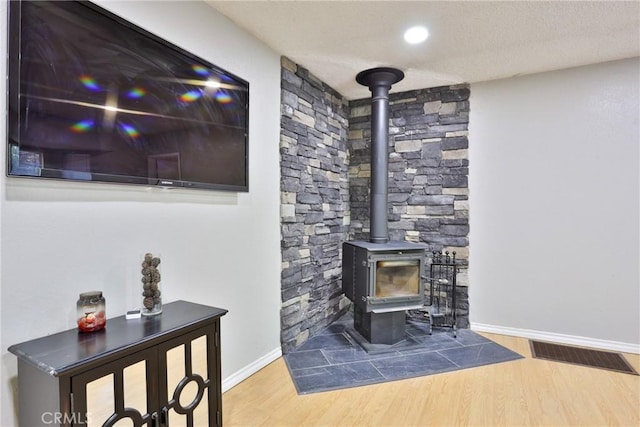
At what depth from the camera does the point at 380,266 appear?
2.81m

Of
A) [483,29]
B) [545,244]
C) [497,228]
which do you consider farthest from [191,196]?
[545,244]

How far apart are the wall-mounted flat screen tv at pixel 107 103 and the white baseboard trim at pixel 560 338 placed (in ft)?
9.25

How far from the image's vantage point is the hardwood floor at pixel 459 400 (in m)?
1.93

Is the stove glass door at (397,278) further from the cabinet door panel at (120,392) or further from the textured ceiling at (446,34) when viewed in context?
the cabinet door panel at (120,392)

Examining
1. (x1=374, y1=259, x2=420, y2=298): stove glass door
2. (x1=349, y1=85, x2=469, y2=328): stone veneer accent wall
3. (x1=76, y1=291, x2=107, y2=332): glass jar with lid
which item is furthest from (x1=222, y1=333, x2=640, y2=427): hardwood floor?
(x1=349, y1=85, x2=469, y2=328): stone veneer accent wall

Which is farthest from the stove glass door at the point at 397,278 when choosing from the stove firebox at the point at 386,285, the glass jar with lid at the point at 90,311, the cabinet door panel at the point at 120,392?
the glass jar with lid at the point at 90,311

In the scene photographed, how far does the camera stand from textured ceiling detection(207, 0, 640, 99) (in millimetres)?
2070

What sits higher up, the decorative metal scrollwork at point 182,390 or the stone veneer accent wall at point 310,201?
the stone veneer accent wall at point 310,201

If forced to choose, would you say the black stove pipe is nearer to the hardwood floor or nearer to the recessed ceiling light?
Result: the recessed ceiling light

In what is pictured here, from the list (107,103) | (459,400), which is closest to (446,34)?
(107,103)

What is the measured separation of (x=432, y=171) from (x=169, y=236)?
2.56 meters

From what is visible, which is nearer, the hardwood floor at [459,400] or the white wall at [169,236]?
the white wall at [169,236]

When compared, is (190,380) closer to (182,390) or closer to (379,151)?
(182,390)

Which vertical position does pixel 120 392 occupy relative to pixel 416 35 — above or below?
below
